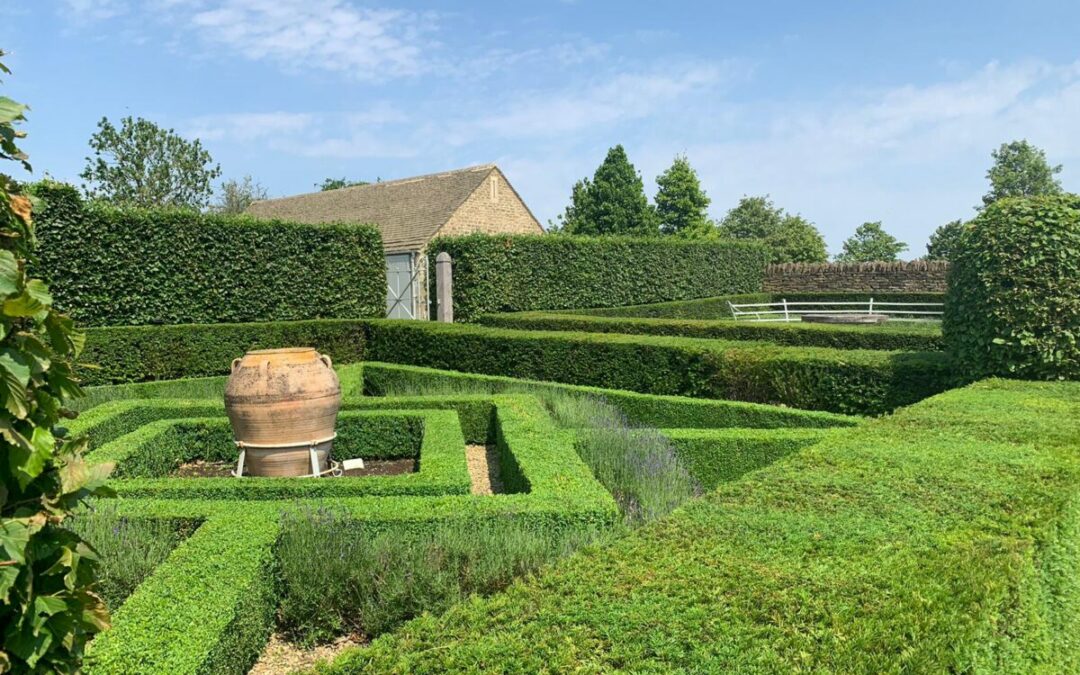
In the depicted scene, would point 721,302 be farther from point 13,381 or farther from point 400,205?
point 13,381

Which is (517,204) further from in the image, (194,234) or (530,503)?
(530,503)

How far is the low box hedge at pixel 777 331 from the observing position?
12070 mm

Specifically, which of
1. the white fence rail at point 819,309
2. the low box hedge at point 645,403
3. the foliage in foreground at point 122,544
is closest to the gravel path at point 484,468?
the low box hedge at point 645,403

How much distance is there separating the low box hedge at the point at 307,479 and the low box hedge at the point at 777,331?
241 inches

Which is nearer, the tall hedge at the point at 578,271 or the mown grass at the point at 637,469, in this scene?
the mown grass at the point at 637,469

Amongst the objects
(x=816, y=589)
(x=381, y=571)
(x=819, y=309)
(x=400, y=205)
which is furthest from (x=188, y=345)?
(x=819, y=309)

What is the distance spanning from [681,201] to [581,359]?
37.9 meters

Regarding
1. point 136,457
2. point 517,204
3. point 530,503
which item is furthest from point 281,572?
point 517,204

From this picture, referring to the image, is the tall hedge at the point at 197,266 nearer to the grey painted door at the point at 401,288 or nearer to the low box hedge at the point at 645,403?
the low box hedge at the point at 645,403

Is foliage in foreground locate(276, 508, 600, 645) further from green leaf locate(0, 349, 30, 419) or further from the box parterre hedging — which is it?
the box parterre hedging

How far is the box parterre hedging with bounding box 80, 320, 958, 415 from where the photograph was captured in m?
8.64

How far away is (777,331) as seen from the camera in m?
13.2

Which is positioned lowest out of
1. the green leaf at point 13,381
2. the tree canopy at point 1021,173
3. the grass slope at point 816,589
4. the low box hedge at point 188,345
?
the grass slope at point 816,589

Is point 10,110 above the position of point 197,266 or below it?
below
